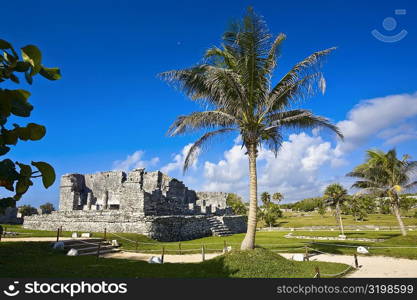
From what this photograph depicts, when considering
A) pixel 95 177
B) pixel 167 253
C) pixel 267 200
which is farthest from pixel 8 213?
pixel 267 200

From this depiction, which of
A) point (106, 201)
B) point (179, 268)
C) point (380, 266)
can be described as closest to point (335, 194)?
point (380, 266)

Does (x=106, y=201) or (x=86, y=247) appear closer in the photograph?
(x=86, y=247)

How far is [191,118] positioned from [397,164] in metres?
18.7

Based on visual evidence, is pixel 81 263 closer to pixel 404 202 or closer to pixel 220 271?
pixel 220 271

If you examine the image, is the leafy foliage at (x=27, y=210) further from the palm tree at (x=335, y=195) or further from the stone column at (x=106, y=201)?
the palm tree at (x=335, y=195)

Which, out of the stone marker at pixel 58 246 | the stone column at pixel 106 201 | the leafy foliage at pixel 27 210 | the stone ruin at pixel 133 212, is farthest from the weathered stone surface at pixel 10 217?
the stone marker at pixel 58 246

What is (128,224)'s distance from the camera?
20578mm

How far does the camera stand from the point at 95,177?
3362 centimetres

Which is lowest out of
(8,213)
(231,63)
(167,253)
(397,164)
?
(167,253)

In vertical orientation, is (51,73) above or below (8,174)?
above

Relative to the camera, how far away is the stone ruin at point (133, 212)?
68.8 feet

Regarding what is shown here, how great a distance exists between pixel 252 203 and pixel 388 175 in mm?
17503

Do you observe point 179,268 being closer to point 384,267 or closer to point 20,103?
point 384,267

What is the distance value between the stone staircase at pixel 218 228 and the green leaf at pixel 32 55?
25.3 meters
